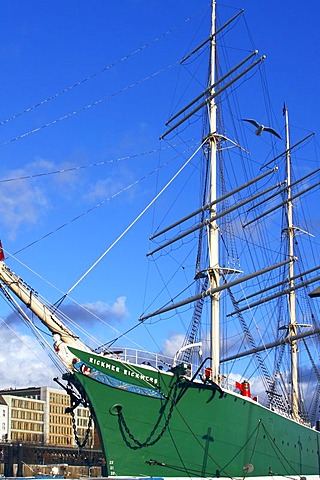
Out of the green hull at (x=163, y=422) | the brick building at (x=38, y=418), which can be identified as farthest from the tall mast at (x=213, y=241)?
the brick building at (x=38, y=418)

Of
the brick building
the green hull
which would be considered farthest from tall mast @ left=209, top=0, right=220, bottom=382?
the brick building

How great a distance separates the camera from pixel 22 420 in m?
131

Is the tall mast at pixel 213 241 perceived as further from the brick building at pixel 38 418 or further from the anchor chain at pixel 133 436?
the brick building at pixel 38 418

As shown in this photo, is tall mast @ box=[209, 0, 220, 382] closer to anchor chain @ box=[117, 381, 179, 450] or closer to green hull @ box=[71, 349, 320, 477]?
green hull @ box=[71, 349, 320, 477]

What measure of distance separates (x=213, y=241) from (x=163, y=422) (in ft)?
45.7

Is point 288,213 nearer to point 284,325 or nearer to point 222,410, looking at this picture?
point 284,325

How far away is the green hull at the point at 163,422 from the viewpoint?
91.8ft

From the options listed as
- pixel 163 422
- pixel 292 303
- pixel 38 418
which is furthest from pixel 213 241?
pixel 38 418

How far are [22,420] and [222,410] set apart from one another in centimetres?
10636

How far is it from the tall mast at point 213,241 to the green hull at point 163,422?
367 centimetres

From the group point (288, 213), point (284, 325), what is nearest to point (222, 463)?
point (284, 325)

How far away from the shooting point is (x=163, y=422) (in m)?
29.1

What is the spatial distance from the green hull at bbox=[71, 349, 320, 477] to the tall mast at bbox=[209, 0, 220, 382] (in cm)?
367

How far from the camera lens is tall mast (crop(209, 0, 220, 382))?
124 feet
